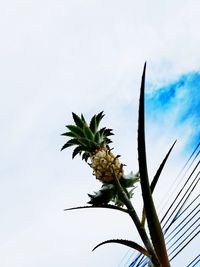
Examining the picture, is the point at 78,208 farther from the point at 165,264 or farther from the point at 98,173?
the point at 165,264

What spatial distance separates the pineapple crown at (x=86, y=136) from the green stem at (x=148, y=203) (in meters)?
1.48

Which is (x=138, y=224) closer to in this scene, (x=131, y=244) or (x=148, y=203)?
(x=131, y=244)

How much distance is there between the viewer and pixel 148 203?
285 centimetres

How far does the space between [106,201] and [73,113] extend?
56.9 inches

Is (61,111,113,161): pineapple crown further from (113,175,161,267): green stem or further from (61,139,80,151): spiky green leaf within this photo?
(113,175,161,267): green stem

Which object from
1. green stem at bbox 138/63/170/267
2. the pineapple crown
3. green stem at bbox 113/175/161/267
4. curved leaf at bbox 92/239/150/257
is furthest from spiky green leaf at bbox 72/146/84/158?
green stem at bbox 138/63/170/267

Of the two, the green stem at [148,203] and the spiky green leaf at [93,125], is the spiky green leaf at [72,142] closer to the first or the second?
the spiky green leaf at [93,125]

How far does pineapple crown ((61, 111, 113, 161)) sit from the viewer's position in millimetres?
4371

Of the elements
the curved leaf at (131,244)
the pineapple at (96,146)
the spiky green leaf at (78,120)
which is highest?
the spiky green leaf at (78,120)

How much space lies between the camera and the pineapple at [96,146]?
3.82 meters

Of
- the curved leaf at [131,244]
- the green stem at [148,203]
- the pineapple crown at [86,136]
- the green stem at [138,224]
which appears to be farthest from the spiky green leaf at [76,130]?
the green stem at [148,203]

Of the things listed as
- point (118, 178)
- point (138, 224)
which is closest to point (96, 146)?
point (118, 178)

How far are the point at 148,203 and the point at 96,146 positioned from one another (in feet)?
5.13

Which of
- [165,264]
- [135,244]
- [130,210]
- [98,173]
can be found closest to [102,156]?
[98,173]
